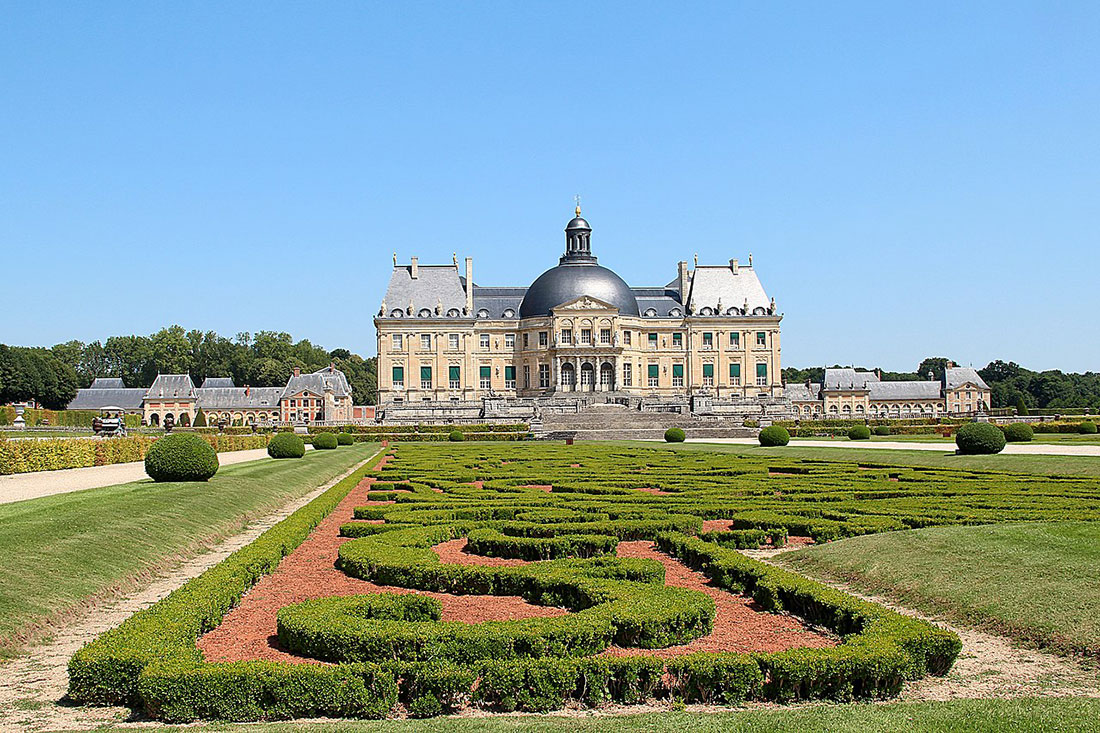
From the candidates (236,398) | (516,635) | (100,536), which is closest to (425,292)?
(236,398)

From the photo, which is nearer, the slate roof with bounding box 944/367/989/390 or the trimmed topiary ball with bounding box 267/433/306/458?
the trimmed topiary ball with bounding box 267/433/306/458

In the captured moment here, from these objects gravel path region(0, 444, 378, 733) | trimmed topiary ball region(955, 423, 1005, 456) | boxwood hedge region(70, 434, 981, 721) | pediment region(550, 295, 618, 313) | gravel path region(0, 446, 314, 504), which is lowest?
gravel path region(0, 444, 378, 733)

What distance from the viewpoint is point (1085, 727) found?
5969mm

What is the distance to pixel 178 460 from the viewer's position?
69.2ft

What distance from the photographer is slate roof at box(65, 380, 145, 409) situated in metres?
99.4

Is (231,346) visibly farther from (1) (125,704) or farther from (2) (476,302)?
(1) (125,704)

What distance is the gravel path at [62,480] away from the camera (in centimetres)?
1971

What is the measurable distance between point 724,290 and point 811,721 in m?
78.9

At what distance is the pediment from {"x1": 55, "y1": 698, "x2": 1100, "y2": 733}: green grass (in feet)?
233

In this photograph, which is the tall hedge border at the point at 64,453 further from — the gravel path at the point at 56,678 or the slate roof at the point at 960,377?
the slate roof at the point at 960,377

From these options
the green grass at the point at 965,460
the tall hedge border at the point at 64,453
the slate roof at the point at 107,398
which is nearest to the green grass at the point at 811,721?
the green grass at the point at 965,460

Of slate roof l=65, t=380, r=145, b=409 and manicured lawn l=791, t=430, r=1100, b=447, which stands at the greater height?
slate roof l=65, t=380, r=145, b=409

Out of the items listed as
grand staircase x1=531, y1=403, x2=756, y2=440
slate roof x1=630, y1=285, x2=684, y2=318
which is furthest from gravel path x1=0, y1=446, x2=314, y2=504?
slate roof x1=630, y1=285, x2=684, y2=318

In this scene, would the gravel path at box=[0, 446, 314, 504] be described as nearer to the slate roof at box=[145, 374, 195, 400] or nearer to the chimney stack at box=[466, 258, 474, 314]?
the chimney stack at box=[466, 258, 474, 314]
